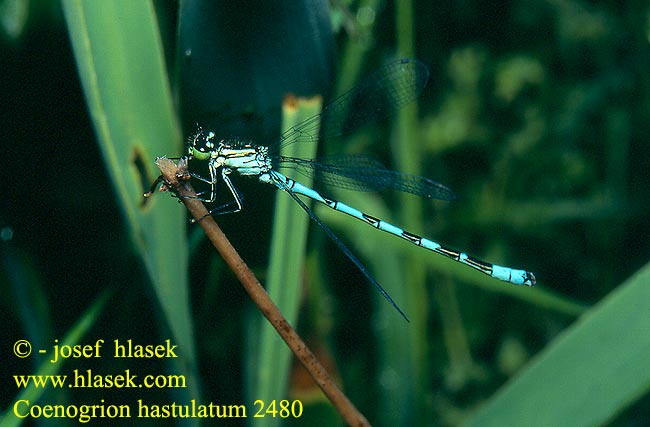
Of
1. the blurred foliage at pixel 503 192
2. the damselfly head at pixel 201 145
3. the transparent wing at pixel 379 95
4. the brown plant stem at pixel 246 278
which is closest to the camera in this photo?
the brown plant stem at pixel 246 278

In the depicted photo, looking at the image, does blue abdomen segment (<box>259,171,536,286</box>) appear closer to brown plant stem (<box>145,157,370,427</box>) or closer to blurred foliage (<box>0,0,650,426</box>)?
blurred foliage (<box>0,0,650,426</box>)

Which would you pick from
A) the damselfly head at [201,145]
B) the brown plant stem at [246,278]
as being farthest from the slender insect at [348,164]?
the brown plant stem at [246,278]

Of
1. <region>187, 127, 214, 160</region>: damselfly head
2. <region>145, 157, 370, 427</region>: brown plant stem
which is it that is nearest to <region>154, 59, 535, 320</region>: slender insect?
<region>187, 127, 214, 160</region>: damselfly head

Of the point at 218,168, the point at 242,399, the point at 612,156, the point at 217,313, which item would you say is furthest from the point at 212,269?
the point at 612,156

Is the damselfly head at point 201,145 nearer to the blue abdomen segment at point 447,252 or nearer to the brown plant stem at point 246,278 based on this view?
the brown plant stem at point 246,278

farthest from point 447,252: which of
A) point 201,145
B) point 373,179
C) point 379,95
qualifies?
point 201,145

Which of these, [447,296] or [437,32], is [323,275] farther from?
[437,32]
